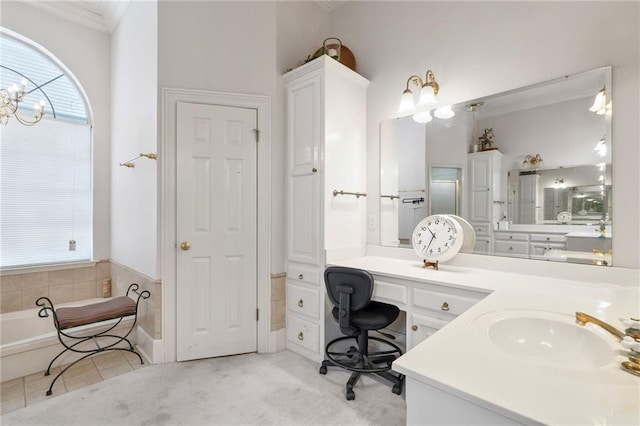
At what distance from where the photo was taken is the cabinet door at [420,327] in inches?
73.3

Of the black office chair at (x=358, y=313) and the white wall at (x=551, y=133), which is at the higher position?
the white wall at (x=551, y=133)

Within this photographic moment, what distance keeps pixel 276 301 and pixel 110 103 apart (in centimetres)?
296

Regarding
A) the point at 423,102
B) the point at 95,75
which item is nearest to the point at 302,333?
the point at 423,102

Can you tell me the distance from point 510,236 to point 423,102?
1.14 metres

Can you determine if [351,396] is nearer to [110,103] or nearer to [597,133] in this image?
[597,133]

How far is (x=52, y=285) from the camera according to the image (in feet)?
10.4

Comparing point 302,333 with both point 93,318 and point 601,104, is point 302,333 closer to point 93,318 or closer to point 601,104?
point 93,318

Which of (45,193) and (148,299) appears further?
(45,193)

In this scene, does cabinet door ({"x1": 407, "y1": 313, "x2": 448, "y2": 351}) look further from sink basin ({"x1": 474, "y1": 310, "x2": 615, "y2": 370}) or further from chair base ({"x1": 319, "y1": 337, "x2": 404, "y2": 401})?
sink basin ({"x1": 474, "y1": 310, "x2": 615, "y2": 370})

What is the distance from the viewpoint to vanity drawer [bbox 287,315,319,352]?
251cm

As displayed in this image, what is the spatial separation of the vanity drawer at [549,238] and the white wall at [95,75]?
13.5ft

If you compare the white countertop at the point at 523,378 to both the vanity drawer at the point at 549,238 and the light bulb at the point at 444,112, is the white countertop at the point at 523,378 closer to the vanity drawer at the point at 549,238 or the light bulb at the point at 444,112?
the vanity drawer at the point at 549,238

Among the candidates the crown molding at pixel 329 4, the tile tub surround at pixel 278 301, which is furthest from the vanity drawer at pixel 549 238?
the crown molding at pixel 329 4

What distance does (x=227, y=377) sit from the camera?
2.29m
